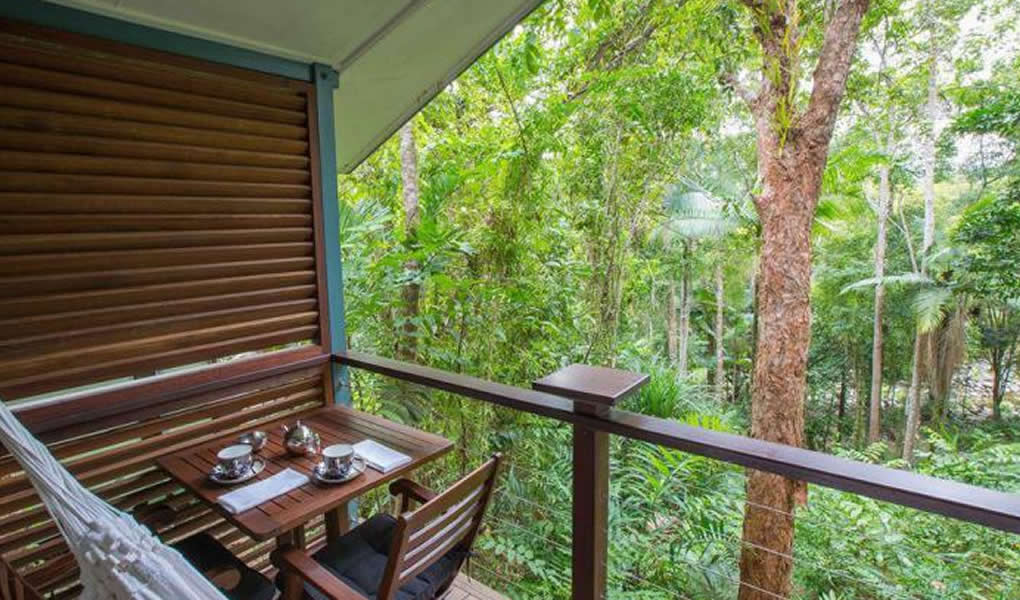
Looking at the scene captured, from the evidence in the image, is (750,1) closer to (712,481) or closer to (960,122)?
(712,481)

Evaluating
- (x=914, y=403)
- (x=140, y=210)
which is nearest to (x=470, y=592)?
(x=140, y=210)

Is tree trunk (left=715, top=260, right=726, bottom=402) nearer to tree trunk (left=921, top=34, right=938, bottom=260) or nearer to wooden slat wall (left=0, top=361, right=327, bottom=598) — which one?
tree trunk (left=921, top=34, right=938, bottom=260)

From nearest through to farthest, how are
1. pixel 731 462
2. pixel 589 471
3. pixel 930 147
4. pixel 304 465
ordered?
pixel 731 462 < pixel 589 471 < pixel 304 465 < pixel 930 147

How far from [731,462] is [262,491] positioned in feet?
4.55

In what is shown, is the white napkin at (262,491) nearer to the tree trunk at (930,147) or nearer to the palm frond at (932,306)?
the tree trunk at (930,147)

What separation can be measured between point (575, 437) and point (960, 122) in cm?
772

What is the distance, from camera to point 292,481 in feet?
5.47

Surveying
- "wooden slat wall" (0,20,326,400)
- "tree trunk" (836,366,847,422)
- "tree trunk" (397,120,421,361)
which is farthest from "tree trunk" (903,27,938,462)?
"wooden slat wall" (0,20,326,400)

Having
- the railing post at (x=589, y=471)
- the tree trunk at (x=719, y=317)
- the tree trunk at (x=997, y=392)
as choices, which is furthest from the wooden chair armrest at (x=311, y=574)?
the tree trunk at (x=997, y=392)

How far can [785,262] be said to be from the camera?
4168 mm

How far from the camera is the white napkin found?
1.52 metres

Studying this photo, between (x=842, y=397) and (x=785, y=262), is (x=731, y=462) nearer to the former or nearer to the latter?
(x=785, y=262)

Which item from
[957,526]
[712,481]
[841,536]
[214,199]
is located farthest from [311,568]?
[957,526]

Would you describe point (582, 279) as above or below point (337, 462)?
above
